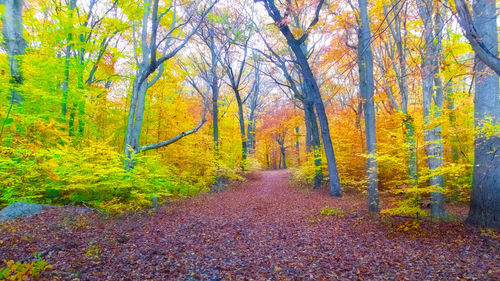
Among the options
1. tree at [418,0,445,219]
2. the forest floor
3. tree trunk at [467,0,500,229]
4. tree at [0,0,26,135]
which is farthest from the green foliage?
tree trunk at [467,0,500,229]

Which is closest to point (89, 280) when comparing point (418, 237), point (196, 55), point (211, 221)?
point (211, 221)

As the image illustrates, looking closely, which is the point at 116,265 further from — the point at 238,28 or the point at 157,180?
the point at 238,28

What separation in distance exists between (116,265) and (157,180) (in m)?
3.39

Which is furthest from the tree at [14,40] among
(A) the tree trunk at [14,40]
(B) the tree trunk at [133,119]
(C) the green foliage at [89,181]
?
(B) the tree trunk at [133,119]

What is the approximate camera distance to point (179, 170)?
12.3 m

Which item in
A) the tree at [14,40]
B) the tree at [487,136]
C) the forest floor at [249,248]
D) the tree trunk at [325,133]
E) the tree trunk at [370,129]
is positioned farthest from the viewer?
the tree trunk at [325,133]

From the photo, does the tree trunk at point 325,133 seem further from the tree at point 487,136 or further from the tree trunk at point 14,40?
the tree trunk at point 14,40

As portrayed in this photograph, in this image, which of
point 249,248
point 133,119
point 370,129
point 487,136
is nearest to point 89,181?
point 133,119

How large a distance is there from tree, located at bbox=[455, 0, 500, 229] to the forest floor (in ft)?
1.63

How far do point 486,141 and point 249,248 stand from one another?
5236mm

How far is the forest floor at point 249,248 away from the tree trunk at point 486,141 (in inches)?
18.1

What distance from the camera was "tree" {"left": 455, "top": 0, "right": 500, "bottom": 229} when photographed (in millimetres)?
4598

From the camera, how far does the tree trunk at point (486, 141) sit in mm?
4617

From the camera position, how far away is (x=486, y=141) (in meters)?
4.77
